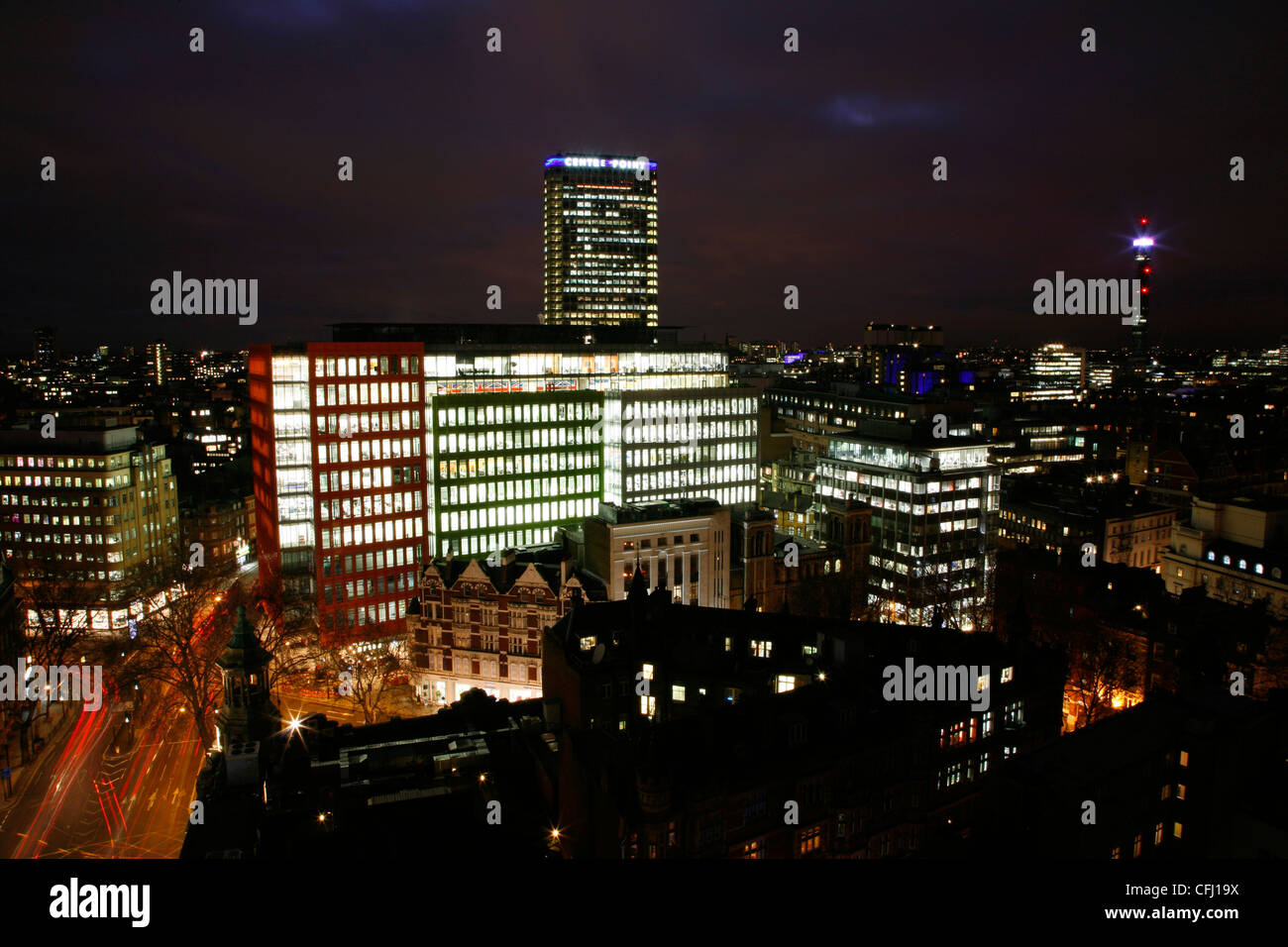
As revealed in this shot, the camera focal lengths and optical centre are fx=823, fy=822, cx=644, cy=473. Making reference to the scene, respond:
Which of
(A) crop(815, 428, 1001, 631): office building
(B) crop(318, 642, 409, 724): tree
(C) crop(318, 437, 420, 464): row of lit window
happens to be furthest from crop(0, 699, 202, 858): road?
(A) crop(815, 428, 1001, 631): office building

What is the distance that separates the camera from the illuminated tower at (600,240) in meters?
168

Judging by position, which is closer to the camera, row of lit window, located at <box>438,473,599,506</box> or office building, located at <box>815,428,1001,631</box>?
row of lit window, located at <box>438,473,599,506</box>

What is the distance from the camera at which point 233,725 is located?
3541 centimetres

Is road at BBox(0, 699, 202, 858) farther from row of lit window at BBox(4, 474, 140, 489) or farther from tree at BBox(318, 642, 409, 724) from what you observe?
row of lit window at BBox(4, 474, 140, 489)

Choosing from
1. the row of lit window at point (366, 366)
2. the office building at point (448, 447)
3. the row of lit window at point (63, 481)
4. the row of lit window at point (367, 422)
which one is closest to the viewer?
the row of lit window at point (366, 366)

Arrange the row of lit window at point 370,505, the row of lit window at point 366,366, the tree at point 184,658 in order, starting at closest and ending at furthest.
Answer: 1. the tree at point 184,658
2. the row of lit window at point 366,366
3. the row of lit window at point 370,505

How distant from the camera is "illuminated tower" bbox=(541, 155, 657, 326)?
6624 inches

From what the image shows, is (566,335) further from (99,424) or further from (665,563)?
(99,424)

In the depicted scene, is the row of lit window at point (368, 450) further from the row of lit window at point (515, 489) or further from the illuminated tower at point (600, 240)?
the illuminated tower at point (600, 240)

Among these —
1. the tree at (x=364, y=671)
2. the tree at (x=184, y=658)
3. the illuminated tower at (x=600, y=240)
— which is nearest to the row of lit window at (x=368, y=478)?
the tree at (x=364, y=671)

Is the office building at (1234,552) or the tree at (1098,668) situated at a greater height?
the office building at (1234,552)

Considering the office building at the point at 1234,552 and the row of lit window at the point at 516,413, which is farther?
the row of lit window at the point at 516,413
